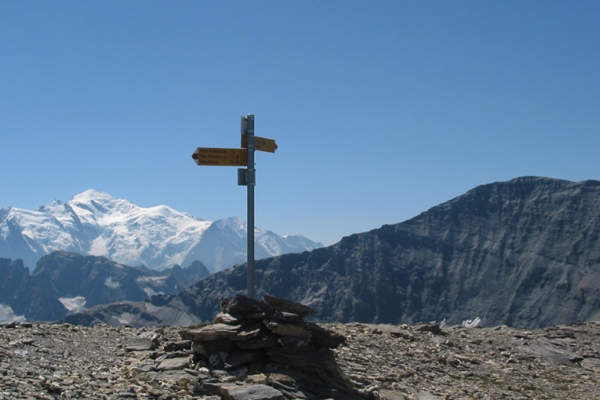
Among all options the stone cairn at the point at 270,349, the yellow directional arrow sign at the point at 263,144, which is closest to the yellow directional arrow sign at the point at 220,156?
the yellow directional arrow sign at the point at 263,144

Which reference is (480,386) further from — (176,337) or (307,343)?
(176,337)

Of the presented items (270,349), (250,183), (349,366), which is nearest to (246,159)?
(250,183)

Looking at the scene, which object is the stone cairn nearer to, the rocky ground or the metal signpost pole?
the rocky ground

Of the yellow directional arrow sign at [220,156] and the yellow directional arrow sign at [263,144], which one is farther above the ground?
the yellow directional arrow sign at [263,144]

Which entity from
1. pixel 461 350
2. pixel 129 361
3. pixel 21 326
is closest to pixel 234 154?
pixel 129 361

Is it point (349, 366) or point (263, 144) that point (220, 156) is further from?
point (349, 366)

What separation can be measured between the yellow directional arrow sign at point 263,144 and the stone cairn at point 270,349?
4724 millimetres

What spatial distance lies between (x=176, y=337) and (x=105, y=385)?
833cm

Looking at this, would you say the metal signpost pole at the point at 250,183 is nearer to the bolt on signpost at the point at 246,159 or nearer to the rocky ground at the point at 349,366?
the bolt on signpost at the point at 246,159

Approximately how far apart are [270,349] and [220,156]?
602cm

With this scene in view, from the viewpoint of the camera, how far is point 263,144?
1922cm

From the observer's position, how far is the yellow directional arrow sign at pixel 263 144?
1895cm

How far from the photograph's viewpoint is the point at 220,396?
14.3 metres

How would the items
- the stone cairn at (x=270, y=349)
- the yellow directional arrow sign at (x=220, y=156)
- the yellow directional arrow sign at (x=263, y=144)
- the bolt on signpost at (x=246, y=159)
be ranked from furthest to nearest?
1. the yellow directional arrow sign at (x=263, y=144)
2. the bolt on signpost at (x=246, y=159)
3. the yellow directional arrow sign at (x=220, y=156)
4. the stone cairn at (x=270, y=349)
